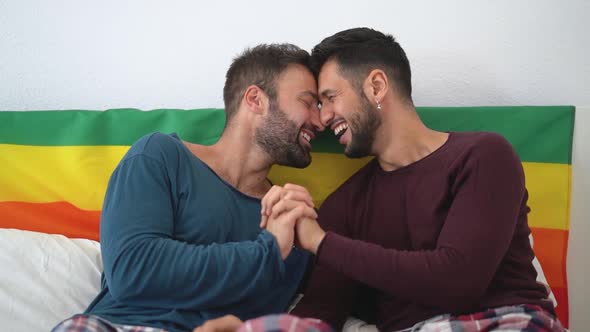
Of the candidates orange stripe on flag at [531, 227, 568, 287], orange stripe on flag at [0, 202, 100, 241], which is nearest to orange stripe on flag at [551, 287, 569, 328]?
orange stripe on flag at [531, 227, 568, 287]

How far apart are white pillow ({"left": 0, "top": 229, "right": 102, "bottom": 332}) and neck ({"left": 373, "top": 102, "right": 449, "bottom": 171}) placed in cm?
80

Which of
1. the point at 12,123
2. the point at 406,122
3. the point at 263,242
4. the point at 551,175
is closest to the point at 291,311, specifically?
the point at 263,242

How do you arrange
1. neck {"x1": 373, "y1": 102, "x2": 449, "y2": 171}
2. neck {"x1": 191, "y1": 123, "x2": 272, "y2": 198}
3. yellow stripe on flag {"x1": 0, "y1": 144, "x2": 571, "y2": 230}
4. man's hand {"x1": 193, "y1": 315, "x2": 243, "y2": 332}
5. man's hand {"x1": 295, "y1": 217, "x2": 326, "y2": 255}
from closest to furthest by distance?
man's hand {"x1": 193, "y1": 315, "x2": 243, "y2": 332} → man's hand {"x1": 295, "y1": 217, "x2": 326, "y2": 255} → neck {"x1": 373, "y1": 102, "x2": 449, "y2": 171} → neck {"x1": 191, "y1": 123, "x2": 272, "y2": 198} → yellow stripe on flag {"x1": 0, "y1": 144, "x2": 571, "y2": 230}

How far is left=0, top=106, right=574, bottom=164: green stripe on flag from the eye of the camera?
1.35m

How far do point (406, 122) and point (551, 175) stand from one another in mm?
449

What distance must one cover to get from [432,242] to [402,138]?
286mm

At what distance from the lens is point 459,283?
3.08 ft

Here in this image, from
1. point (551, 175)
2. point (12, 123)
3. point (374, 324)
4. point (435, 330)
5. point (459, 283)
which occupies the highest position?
point (12, 123)

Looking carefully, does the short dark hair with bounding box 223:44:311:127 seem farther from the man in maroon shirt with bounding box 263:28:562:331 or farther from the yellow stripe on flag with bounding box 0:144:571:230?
the yellow stripe on flag with bounding box 0:144:571:230

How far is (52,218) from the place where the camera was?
1.47 m

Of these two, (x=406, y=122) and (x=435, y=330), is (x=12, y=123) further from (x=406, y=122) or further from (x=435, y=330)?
(x=435, y=330)

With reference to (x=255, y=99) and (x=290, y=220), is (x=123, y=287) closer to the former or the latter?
(x=290, y=220)

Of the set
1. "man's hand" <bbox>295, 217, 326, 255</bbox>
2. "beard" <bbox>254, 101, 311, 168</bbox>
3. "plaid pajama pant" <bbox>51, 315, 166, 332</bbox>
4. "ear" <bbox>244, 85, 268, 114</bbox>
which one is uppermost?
"ear" <bbox>244, 85, 268, 114</bbox>

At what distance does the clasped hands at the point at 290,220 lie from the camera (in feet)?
3.38
